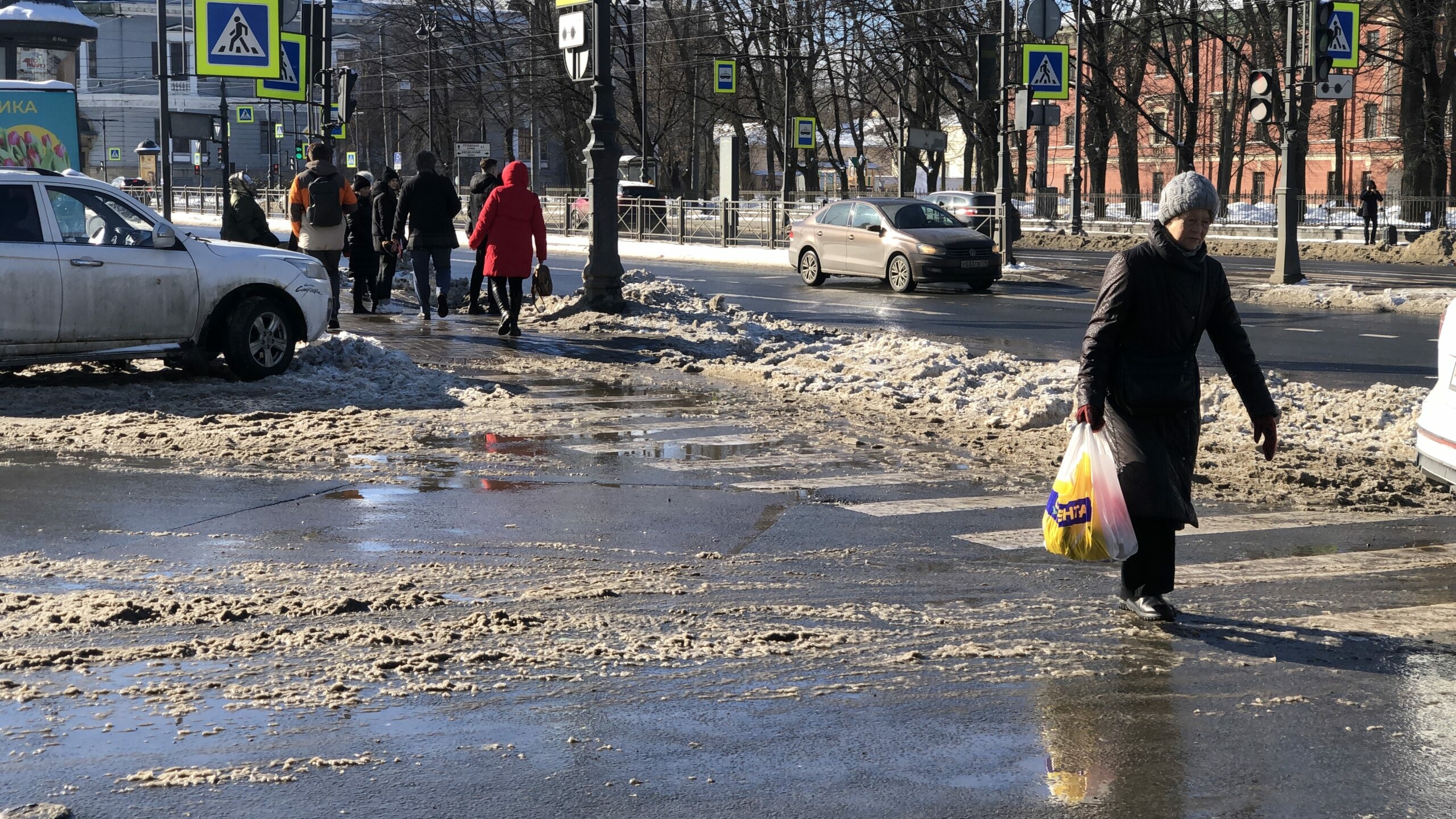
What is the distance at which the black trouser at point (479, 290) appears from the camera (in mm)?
17375

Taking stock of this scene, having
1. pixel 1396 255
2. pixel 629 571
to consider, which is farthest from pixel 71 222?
pixel 1396 255

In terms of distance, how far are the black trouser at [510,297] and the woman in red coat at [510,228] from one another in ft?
0.90

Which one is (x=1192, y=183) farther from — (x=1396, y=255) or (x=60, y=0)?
(x=1396, y=255)

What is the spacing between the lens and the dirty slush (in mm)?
4324

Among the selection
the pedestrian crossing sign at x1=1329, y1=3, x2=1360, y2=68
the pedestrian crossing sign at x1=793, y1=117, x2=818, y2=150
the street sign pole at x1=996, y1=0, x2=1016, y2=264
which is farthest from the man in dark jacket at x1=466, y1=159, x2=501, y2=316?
the pedestrian crossing sign at x1=793, y1=117, x2=818, y2=150

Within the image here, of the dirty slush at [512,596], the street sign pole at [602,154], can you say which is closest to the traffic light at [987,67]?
the street sign pole at [602,154]

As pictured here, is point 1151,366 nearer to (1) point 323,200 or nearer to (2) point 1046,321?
(1) point 323,200

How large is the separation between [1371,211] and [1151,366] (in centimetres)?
3696

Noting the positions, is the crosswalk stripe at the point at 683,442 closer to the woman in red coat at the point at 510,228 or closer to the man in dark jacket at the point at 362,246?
the woman in red coat at the point at 510,228

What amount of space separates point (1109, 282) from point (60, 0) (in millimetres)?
23736

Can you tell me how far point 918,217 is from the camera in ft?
85.6

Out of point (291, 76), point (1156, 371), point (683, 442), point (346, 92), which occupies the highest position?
point (346, 92)

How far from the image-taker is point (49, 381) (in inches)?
494

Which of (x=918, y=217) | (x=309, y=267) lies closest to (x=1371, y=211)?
(x=918, y=217)
